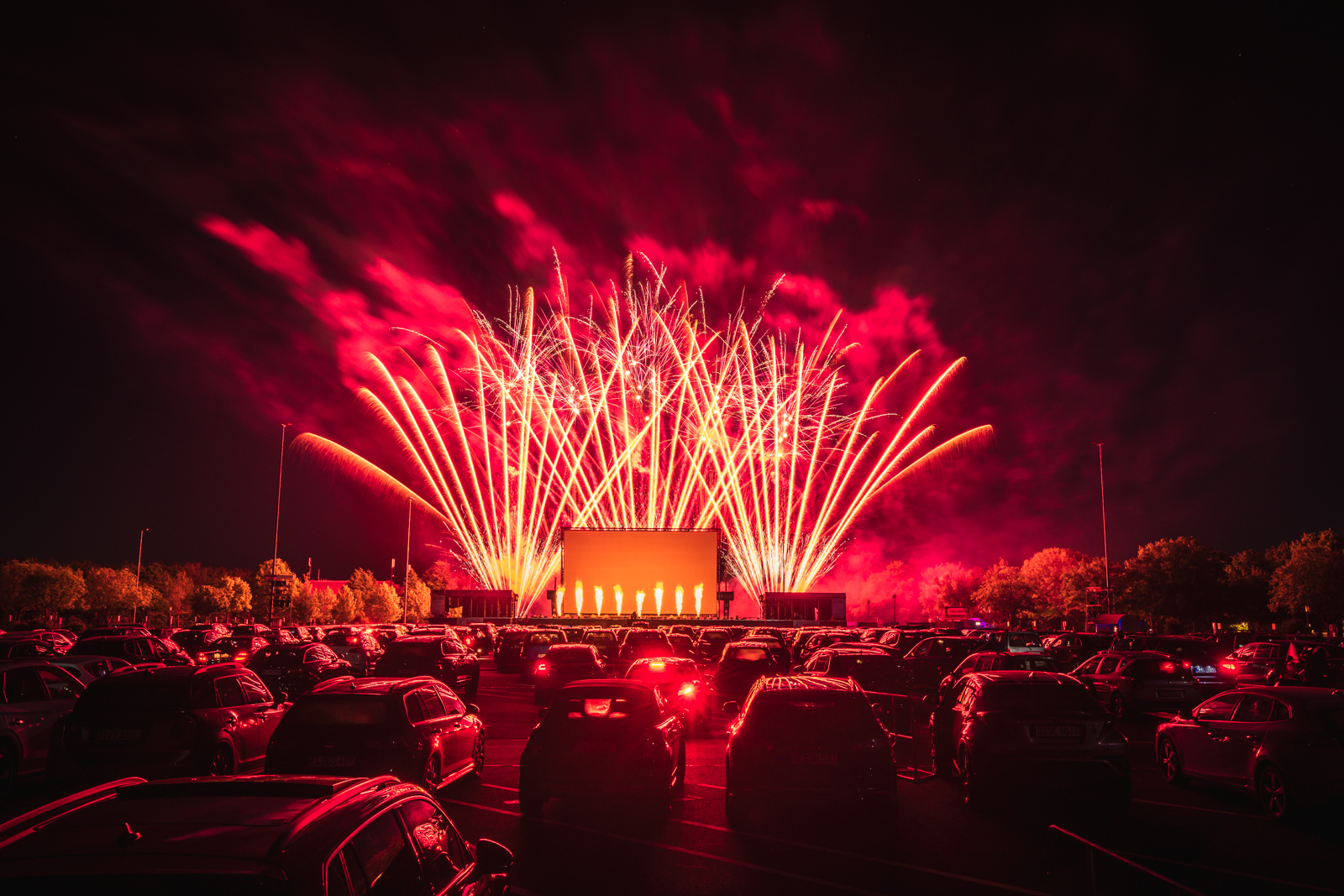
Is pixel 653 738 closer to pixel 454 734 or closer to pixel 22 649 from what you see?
pixel 454 734

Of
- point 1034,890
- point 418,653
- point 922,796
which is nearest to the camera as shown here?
point 1034,890

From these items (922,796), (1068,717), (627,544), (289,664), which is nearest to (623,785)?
(922,796)

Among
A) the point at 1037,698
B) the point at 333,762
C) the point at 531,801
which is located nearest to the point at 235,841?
the point at 531,801

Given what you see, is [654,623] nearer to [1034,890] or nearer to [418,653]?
[418,653]

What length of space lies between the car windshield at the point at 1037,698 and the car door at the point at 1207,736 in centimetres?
215

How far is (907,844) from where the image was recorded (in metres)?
8.80

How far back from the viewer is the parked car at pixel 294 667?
925 inches

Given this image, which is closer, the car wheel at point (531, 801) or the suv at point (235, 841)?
the suv at point (235, 841)

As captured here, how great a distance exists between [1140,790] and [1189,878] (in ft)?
14.6

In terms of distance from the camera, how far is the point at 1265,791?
1013 cm

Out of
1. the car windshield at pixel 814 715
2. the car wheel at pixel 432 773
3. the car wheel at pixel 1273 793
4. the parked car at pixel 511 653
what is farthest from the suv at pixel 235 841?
the parked car at pixel 511 653

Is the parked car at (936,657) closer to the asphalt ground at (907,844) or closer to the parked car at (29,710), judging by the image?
the asphalt ground at (907,844)

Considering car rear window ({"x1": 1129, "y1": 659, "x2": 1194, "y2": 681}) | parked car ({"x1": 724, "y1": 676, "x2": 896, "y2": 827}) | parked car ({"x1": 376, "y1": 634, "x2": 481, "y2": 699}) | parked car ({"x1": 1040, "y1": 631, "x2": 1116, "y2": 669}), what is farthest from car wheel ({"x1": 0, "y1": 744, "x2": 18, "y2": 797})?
parked car ({"x1": 1040, "y1": 631, "x2": 1116, "y2": 669})

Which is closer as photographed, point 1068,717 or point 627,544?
point 1068,717
